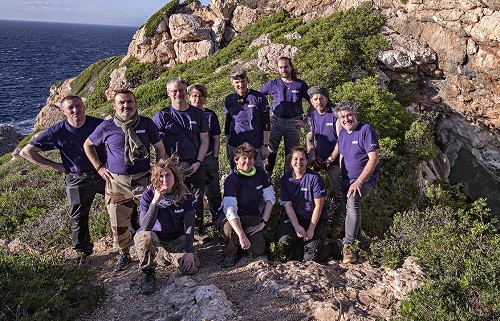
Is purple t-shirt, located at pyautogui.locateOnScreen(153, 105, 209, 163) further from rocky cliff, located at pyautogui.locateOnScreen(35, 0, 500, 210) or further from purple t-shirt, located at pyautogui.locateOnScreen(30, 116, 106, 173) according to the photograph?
rocky cliff, located at pyautogui.locateOnScreen(35, 0, 500, 210)

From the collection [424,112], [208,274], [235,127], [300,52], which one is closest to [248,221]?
[208,274]

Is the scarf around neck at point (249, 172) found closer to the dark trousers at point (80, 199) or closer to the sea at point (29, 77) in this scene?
the dark trousers at point (80, 199)

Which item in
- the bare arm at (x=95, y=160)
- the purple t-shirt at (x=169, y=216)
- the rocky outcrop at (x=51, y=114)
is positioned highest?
the bare arm at (x=95, y=160)

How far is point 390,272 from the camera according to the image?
5.45 meters

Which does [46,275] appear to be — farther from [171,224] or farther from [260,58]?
[260,58]

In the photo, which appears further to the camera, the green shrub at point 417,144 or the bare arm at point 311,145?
the green shrub at point 417,144

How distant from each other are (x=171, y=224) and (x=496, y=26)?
35.1ft

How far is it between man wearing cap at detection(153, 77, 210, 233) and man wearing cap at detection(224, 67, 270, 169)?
2.85ft

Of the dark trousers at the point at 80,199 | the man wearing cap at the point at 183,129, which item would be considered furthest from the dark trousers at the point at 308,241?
the dark trousers at the point at 80,199

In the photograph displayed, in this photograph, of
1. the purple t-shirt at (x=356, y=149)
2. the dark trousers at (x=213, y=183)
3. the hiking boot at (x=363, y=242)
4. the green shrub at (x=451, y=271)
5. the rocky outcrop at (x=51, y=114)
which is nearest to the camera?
→ the green shrub at (x=451, y=271)

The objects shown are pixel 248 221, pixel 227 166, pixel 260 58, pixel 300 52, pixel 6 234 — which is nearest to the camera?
pixel 248 221

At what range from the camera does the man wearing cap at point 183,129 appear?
20.4ft

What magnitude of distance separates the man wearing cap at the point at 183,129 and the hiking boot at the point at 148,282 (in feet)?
4.86

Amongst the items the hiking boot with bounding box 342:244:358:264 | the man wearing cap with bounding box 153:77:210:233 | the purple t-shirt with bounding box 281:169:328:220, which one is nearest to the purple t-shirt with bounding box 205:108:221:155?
the man wearing cap with bounding box 153:77:210:233
